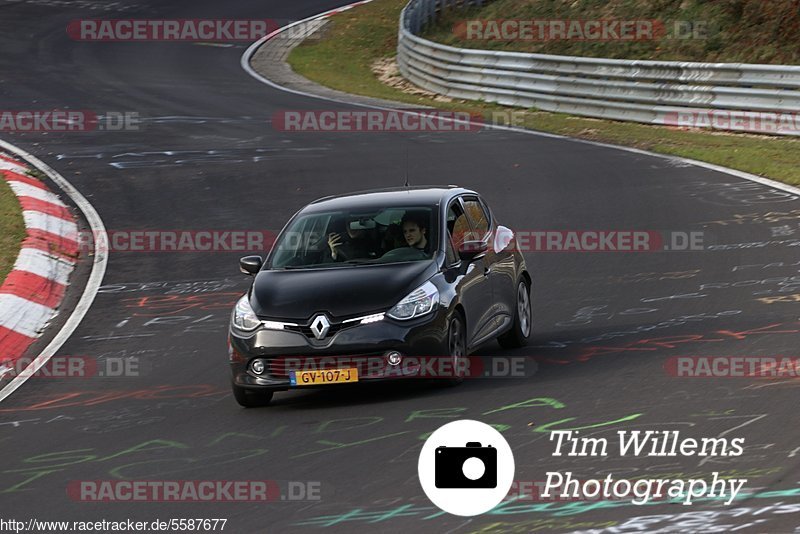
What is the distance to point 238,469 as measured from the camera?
840 cm

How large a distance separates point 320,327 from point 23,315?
15.6 feet

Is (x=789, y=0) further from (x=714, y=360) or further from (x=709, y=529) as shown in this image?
(x=709, y=529)

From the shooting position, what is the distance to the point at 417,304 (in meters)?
10.2

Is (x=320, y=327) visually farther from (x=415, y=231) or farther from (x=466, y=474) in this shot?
(x=466, y=474)

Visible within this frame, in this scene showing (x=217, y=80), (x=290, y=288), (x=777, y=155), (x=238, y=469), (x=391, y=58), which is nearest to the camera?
(x=238, y=469)

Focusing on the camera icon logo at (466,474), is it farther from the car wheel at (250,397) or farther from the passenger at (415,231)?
the passenger at (415,231)

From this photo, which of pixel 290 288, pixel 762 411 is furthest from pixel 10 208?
pixel 762 411

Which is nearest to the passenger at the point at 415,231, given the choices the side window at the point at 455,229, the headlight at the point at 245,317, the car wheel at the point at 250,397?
the side window at the point at 455,229

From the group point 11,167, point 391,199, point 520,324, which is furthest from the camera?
point 11,167

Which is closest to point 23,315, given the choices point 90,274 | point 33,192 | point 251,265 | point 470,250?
point 90,274

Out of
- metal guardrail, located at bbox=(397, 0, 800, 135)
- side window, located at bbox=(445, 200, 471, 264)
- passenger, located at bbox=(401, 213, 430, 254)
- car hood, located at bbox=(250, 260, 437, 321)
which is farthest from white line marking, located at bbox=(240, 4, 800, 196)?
car hood, located at bbox=(250, 260, 437, 321)

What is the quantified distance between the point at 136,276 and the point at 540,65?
16.1 m

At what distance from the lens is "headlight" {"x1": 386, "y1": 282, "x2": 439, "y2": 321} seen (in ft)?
33.0

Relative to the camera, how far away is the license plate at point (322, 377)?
995 centimetres
